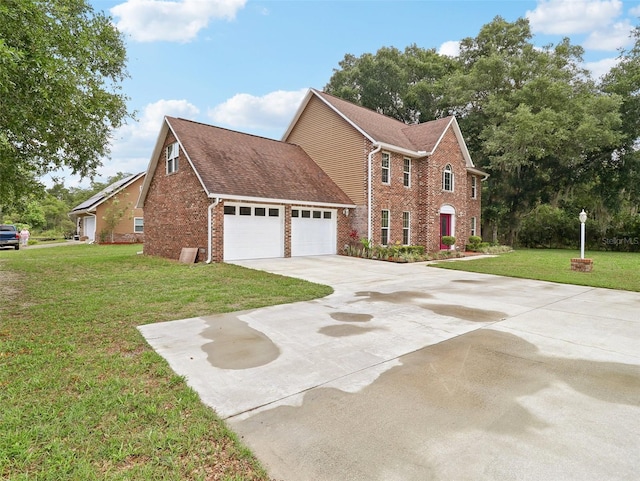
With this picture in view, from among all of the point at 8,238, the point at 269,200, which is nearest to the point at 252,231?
the point at 269,200

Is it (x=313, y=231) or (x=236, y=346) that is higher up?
(x=313, y=231)

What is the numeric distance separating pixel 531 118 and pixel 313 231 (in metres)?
14.1

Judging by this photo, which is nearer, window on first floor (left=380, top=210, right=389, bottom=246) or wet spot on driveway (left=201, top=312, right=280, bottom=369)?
wet spot on driveway (left=201, top=312, right=280, bottom=369)

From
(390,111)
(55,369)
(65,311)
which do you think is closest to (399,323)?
(55,369)

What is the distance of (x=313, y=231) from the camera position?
16.3 m

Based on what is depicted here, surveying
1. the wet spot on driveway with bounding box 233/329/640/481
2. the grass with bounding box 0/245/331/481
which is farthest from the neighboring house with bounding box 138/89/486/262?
the wet spot on driveway with bounding box 233/329/640/481

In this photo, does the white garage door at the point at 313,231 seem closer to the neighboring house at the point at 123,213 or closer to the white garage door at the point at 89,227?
the neighboring house at the point at 123,213

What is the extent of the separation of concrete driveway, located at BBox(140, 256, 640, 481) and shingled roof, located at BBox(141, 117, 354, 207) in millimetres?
8408

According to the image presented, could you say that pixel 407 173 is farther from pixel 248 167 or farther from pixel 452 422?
pixel 452 422

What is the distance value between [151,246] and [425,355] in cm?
1665

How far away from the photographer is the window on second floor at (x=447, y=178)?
1973 cm

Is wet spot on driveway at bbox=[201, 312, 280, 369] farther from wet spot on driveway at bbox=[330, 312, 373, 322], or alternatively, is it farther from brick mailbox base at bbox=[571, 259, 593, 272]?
brick mailbox base at bbox=[571, 259, 593, 272]

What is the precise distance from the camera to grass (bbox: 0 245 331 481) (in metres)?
2.28

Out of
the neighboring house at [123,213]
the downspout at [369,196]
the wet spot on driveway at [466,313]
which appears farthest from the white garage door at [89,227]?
the wet spot on driveway at [466,313]
